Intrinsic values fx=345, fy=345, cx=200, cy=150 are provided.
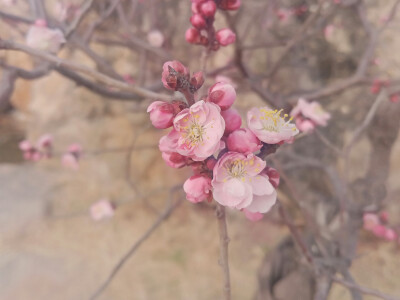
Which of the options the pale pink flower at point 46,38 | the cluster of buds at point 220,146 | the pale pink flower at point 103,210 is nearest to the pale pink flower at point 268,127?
the cluster of buds at point 220,146

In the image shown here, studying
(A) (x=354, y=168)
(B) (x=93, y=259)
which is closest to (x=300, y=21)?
(A) (x=354, y=168)

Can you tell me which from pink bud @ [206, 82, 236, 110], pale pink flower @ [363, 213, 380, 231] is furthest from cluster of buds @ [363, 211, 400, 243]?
pink bud @ [206, 82, 236, 110]

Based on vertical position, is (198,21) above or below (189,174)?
above

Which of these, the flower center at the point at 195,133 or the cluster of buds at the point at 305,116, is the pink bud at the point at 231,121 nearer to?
the flower center at the point at 195,133

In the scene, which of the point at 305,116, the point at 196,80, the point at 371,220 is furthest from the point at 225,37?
the point at 371,220

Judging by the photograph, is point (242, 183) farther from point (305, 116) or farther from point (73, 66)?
point (305, 116)
